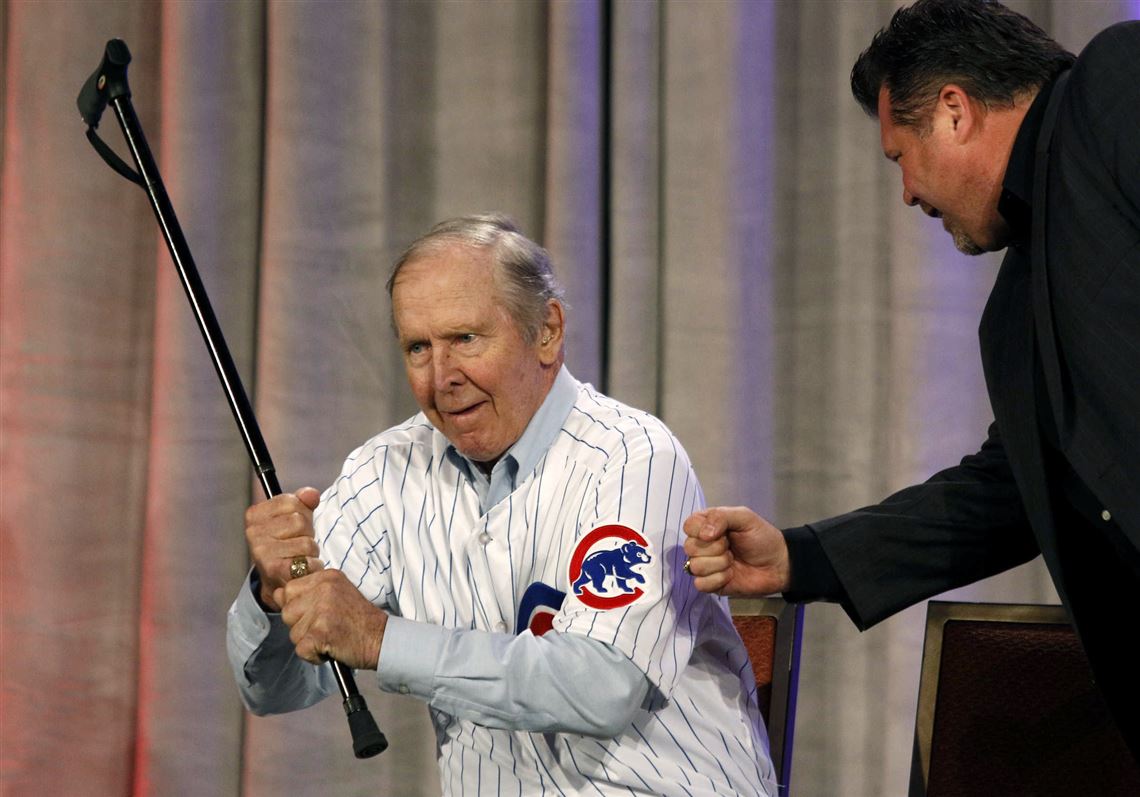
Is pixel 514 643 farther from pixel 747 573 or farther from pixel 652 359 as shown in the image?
pixel 652 359

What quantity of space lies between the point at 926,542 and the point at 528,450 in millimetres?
637

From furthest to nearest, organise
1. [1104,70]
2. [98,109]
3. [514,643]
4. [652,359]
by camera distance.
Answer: [652,359] < [98,109] < [514,643] < [1104,70]

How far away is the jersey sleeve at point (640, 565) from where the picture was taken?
5.63ft

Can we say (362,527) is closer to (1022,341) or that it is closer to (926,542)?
(926,542)

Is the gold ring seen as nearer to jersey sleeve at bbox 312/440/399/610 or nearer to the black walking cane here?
the black walking cane

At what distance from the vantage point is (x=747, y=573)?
197 cm

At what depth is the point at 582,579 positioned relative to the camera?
1.75 m

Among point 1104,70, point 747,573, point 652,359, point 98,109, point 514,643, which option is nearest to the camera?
point 1104,70

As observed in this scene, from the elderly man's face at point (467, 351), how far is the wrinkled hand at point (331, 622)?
0.36 metres

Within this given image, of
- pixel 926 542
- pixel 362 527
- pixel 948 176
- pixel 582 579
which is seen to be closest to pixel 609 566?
pixel 582 579

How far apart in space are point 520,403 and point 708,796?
2.03 ft

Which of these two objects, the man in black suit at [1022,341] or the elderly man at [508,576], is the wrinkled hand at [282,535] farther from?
the man in black suit at [1022,341]

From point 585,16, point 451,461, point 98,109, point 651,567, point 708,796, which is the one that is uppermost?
point 585,16

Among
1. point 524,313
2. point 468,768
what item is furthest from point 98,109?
point 468,768
